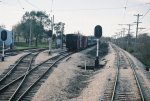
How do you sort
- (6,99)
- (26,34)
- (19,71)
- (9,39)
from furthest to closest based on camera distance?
(26,34), (9,39), (19,71), (6,99)

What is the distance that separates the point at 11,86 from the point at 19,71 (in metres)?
6.30

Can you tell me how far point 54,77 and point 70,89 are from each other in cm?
336

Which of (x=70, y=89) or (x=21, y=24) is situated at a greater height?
(x=21, y=24)

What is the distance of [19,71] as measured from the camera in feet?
79.0

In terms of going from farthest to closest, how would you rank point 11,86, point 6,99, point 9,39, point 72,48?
point 9,39, point 72,48, point 11,86, point 6,99

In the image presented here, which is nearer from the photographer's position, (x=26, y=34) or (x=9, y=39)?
(x=9, y=39)

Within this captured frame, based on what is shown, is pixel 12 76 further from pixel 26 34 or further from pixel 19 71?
pixel 26 34

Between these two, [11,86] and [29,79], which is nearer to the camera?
[11,86]

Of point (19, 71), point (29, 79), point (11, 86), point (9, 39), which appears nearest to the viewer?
point (11, 86)

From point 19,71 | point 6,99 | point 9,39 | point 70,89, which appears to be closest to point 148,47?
point 9,39

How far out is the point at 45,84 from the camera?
18641 mm

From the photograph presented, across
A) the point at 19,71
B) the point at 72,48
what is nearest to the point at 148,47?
the point at 72,48

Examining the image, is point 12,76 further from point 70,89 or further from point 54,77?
point 70,89

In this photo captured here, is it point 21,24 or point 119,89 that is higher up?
point 21,24
